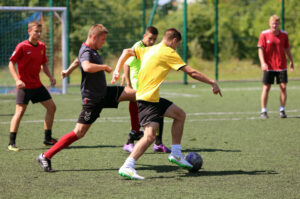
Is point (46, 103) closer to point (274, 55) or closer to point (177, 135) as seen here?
point (177, 135)

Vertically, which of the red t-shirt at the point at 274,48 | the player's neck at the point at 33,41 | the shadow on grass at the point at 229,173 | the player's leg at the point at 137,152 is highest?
the player's neck at the point at 33,41

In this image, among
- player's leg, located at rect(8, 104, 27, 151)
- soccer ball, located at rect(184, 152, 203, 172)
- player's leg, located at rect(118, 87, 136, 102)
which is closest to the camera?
soccer ball, located at rect(184, 152, 203, 172)

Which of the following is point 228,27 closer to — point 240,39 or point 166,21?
point 240,39

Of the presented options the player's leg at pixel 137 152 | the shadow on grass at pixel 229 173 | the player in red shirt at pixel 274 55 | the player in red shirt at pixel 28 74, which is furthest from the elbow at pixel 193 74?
the player in red shirt at pixel 274 55

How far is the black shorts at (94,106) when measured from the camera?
6699mm

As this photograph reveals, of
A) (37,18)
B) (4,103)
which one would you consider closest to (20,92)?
(4,103)

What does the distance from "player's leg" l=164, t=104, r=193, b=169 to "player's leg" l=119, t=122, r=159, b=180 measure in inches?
13.9

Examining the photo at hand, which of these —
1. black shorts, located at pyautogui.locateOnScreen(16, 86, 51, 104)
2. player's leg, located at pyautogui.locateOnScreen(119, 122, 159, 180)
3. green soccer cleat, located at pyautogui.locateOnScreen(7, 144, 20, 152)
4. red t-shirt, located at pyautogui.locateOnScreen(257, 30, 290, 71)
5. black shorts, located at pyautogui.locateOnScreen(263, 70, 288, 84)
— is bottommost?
green soccer cleat, located at pyautogui.locateOnScreen(7, 144, 20, 152)

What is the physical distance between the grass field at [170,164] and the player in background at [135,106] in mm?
181

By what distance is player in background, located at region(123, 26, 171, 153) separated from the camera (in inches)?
312

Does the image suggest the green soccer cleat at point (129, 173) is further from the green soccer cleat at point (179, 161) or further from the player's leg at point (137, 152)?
the green soccer cleat at point (179, 161)

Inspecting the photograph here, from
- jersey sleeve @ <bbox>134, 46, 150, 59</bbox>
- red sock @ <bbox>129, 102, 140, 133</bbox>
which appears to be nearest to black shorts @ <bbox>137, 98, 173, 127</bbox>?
jersey sleeve @ <bbox>134, 46, 150, 59</bbox>

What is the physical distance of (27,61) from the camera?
27.5 feet

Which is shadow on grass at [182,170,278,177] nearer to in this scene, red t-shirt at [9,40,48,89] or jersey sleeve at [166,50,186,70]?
jersey sleeve at [166,50,186,70]
